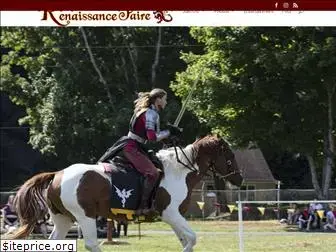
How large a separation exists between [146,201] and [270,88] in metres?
20.2

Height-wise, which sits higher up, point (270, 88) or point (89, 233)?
point (270, 88)

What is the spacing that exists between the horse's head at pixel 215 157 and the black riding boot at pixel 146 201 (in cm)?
102

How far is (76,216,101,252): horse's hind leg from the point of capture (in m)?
10.6

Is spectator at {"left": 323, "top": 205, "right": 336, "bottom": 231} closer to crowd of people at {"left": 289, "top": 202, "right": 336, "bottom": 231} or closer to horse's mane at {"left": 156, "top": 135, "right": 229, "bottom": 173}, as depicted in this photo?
crowd of people at {"left": 289, "top": 202, "right": 336, "bottom": 231}

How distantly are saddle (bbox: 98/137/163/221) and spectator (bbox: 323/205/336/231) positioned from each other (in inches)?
297

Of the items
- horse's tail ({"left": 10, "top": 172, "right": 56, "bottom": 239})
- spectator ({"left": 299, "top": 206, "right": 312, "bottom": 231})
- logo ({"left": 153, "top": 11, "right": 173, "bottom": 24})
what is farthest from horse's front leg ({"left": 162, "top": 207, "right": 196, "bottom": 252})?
spectator ({"left": 299, "top": 206, "right": 312, "bottom": 231})

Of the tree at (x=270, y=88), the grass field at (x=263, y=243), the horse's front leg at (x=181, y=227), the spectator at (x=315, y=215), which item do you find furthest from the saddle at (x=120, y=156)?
the tree at (x=270, y=88)

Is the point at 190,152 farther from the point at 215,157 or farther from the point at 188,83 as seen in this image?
the point at 188,83

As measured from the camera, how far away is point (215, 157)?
11.9 metres

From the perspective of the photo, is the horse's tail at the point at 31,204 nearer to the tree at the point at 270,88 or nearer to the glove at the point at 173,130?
the glove at the point at 173,130

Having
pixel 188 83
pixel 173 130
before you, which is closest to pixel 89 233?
pixel 173 130

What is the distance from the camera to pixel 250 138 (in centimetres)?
3241

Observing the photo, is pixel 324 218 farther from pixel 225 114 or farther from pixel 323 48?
pixel 225 114
